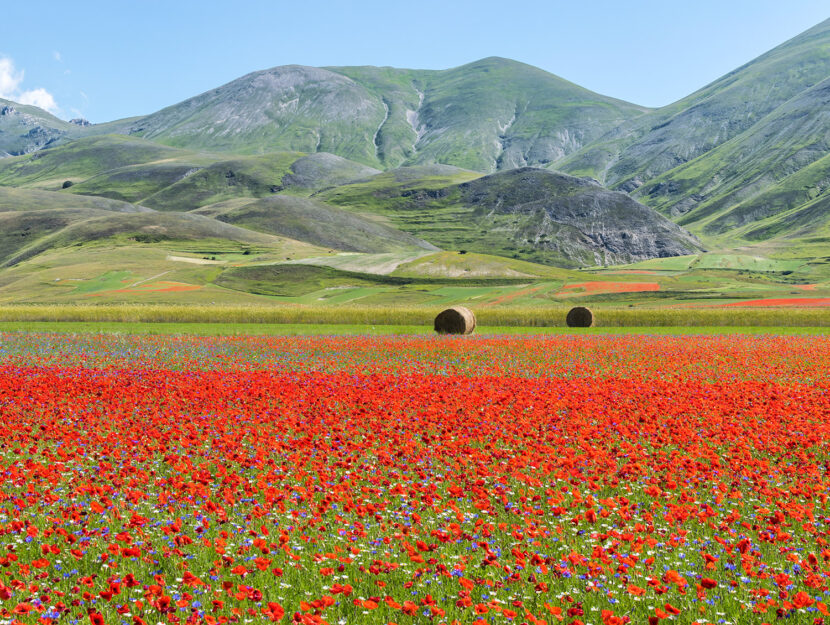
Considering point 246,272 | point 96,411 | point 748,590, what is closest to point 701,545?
point 748,590

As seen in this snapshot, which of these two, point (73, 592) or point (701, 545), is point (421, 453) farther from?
point (73, 592)

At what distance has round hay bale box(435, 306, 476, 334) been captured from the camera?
5309 centimetres

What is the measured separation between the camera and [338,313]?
230 feet

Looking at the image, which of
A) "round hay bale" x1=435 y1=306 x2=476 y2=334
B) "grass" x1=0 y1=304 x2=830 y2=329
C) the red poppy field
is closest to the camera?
the red poppy field

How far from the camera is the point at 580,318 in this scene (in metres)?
64.4

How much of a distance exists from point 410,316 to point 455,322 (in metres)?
14.8

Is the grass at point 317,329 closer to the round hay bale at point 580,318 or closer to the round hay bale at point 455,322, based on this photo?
the round hay bale at point 455,322

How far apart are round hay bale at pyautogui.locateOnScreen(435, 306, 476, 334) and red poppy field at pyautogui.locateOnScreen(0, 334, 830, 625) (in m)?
27.6

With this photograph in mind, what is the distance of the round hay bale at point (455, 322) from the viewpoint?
2090 inches

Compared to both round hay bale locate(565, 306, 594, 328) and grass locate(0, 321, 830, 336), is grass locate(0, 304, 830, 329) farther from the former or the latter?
round hay bale locate(565, 306, 594, 328)

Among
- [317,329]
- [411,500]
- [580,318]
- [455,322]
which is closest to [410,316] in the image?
[317,329]

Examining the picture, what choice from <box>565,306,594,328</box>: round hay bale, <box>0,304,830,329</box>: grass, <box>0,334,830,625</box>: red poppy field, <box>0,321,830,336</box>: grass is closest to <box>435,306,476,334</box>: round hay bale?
<box>0,321,830,336</box>: grass

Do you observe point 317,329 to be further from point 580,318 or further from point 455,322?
point 580,318

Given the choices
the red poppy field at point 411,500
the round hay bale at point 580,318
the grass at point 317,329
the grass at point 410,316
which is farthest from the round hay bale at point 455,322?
the red poppy field at point 411,500
